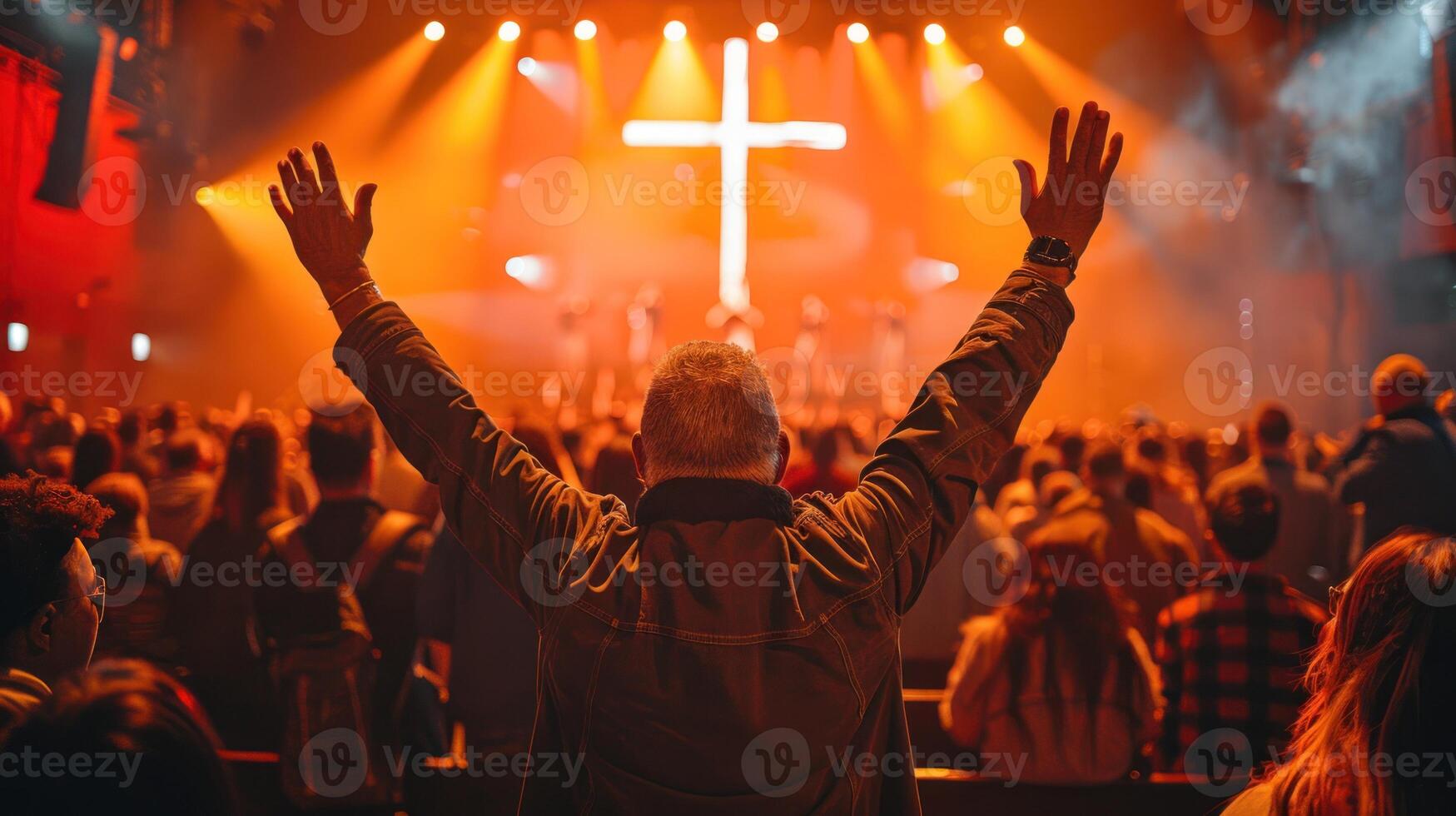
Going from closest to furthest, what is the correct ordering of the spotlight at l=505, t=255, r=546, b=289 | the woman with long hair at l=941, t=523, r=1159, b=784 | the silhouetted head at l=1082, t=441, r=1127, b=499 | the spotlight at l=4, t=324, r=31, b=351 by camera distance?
the woman with long hair at l=941, t=523, r=1159, b=784, the silhouetted head at l=1082, t=441, r=1127, b=499, the spotlight at l=4, t=324, r=31, b=351, the spotlight at l=505, t=255, r=546, b=289

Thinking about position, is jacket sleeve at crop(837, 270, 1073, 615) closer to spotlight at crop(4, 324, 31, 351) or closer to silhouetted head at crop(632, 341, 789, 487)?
silhouetted head at crop(632, 341, 789, 487)

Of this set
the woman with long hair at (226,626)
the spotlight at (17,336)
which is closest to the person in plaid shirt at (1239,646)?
the woman with long hair at (226,626)

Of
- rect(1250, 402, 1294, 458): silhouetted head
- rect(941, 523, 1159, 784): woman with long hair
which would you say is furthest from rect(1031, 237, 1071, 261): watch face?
rect(1250, 402, 1294, 458): silhouetted head

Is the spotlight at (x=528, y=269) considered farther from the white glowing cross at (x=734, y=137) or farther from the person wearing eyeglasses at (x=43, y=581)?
the person wearing eyeglasses at (x=43, y=581)

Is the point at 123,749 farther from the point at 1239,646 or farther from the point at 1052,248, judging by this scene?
the point at 1239,646

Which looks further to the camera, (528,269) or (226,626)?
(528,269)

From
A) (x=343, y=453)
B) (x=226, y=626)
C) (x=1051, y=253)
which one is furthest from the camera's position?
(x=226, y=626)

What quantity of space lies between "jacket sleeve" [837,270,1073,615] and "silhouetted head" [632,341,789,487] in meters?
0.16

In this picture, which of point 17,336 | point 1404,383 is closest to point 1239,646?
point 1404,383

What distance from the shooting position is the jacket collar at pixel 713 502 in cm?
132

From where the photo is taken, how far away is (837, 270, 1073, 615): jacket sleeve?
1.40 m

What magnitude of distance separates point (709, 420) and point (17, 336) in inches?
352

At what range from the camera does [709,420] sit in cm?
136

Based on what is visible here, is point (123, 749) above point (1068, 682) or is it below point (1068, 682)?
above
